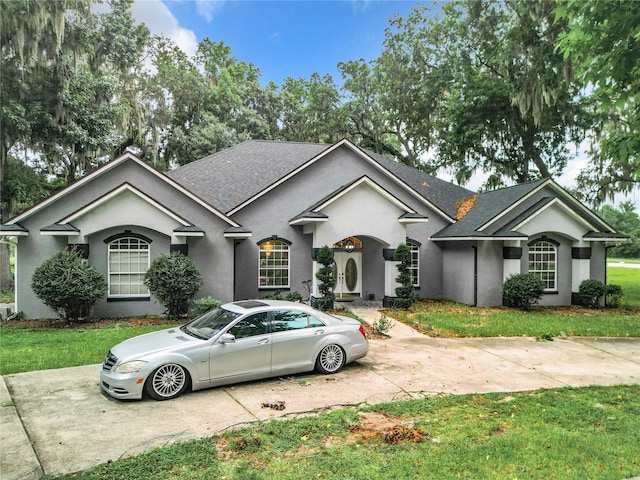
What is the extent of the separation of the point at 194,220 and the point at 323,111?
832 inches

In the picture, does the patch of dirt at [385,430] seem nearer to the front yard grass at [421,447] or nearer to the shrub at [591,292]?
the front yard grass at [421,447]

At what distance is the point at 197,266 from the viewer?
51.0 ft

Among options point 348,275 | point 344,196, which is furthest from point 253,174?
point 348,275

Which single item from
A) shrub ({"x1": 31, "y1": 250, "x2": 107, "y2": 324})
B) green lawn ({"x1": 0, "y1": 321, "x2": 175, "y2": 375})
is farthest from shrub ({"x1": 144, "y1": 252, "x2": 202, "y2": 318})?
shrub ({"x1": 31, "y1": 250, "x2": 107, "y2": 324})

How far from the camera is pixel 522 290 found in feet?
55.5

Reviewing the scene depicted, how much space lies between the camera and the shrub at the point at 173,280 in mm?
13797

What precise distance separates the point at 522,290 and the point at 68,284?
16.0m

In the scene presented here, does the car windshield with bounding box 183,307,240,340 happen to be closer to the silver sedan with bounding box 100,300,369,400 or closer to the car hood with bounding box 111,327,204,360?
the silver sedan with bounding box 100,300,369,400

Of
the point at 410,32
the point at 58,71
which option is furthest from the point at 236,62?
the point at 58,71

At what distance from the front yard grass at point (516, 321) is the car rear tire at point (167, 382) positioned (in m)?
7.77

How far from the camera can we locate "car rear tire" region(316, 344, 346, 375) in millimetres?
8469

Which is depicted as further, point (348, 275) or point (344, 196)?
point (348, 275)

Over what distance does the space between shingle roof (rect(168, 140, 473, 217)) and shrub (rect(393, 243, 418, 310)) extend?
13.7 ft

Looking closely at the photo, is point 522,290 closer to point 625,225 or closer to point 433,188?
point 433,188
